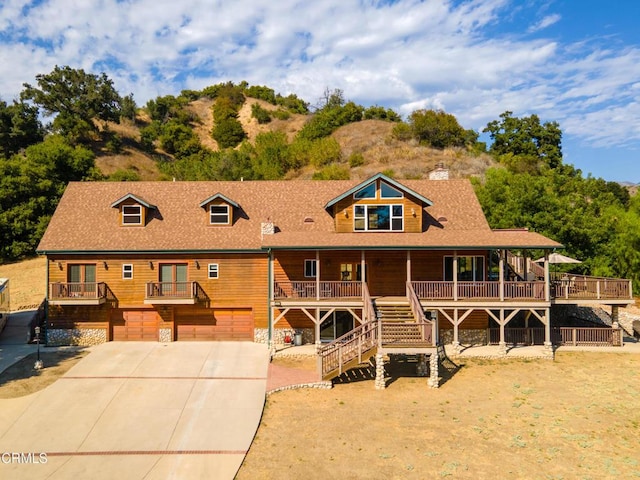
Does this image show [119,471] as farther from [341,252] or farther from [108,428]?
[341,252]

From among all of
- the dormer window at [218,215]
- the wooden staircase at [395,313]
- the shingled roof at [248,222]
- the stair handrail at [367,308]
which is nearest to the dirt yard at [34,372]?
the shingled roof at [248,222]

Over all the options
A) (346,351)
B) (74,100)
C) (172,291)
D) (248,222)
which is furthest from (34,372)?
(74,100)

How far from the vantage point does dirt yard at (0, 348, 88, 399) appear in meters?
16.7

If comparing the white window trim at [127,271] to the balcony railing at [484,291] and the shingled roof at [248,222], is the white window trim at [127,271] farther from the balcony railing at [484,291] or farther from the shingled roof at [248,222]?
the balcony railing at [484,291]

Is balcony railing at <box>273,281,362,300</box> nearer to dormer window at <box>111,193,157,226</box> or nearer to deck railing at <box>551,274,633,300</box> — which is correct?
dormer window at <box>111,193,157,226</box>

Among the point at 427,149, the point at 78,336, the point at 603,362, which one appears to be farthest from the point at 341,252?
the point at 427,149

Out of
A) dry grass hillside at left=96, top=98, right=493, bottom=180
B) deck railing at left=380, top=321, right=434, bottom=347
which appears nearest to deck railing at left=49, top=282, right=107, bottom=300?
deck railing at left=380, top=321, right=434, bottom=347

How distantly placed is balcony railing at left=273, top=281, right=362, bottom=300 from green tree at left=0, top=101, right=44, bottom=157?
205ft

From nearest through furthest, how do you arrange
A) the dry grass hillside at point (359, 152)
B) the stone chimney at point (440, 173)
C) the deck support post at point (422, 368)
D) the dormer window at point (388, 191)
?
the deck support post at point (422, 368) < the dormer window at point (388, 191) < the stone chimney at point (440, 173) < the dry grass hillside at point (359, 152)

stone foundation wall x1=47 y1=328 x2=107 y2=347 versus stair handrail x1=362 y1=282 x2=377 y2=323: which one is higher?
stair handrail x1=362 y1=282 x2=377 y2=323

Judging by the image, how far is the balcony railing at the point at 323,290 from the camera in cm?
2145

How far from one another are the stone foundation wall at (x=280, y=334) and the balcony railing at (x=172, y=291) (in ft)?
12.5

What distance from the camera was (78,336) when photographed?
22.9 metres

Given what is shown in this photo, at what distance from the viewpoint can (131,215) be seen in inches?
958
